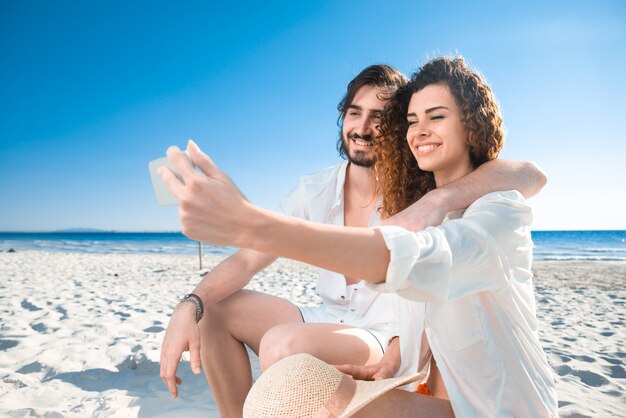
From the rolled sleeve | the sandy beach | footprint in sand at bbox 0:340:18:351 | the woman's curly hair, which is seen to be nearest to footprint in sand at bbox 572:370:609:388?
the sandy beach

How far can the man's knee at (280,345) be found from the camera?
158cm

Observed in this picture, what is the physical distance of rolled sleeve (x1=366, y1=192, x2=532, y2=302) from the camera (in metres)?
0.98

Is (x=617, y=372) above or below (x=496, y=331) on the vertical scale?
below

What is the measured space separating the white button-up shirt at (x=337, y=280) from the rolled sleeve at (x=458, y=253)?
80cm

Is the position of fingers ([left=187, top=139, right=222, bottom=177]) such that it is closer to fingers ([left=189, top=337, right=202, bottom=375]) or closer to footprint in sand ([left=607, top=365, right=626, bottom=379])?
fingers ([left=189, top=337, right=202, bottom=375])

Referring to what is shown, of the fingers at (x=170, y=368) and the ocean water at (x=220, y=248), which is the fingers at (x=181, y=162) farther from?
the ocean water at (x=220, y=248)

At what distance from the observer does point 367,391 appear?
1.24 meters

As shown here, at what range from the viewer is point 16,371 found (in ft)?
9.65

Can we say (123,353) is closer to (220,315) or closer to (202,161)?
(220,315)

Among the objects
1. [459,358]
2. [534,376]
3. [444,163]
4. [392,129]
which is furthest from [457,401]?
[392,129]

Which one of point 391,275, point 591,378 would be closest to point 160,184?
point 391,275

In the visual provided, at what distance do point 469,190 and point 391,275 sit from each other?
751 mm

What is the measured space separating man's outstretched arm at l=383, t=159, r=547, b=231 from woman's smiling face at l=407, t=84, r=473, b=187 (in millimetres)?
156

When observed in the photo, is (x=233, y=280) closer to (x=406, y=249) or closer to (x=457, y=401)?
(x=457, y=401)
